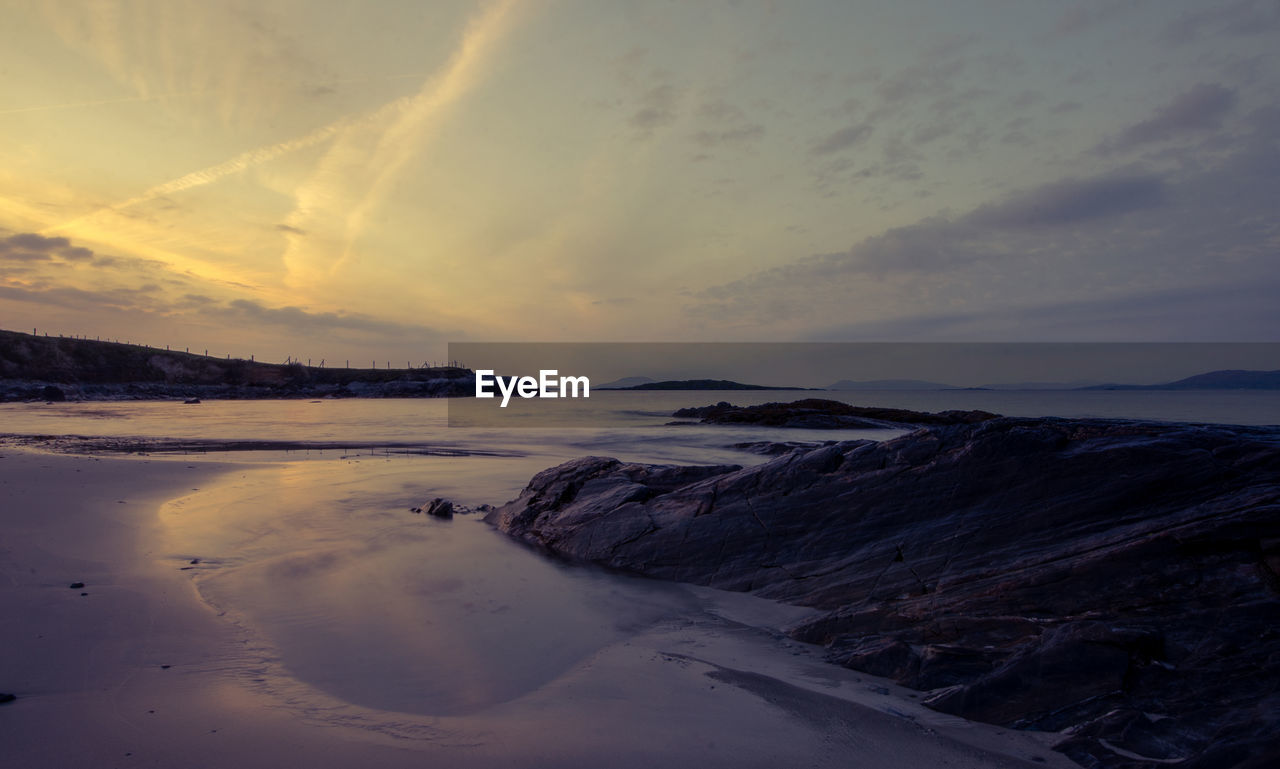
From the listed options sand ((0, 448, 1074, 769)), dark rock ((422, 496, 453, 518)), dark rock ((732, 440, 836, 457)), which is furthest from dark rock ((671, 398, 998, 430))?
sand ((0, 448, 1074, 769))

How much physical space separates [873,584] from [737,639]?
4.77 feet

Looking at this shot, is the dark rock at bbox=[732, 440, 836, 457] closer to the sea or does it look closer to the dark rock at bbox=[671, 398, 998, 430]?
the sea

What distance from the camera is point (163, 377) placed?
93.8 m

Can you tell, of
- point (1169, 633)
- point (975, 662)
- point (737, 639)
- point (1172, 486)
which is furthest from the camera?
point (737, 639)

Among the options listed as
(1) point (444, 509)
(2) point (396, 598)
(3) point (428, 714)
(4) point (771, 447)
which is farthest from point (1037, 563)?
(4) point (771, 447)

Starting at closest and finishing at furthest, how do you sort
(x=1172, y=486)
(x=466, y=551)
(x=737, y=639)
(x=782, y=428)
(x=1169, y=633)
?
(x=1169, y=633)
(x=1172, y=486)
(x=737, y=639)
(x=466, y=551)
(x=782, y=428)

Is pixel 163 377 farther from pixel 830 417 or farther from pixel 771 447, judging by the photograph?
pixel 771 447

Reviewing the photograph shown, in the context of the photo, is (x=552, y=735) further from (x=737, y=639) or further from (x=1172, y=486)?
(x=1172, y=486)

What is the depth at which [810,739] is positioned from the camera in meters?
3.83

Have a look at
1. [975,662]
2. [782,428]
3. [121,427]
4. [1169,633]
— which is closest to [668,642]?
[975,662]

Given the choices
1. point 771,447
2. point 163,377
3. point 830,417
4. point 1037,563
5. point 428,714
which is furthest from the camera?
point 163,377

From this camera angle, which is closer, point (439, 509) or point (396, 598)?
point (396, 598)

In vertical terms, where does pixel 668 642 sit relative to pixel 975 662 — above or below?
below

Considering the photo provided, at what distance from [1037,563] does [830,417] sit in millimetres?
33916
